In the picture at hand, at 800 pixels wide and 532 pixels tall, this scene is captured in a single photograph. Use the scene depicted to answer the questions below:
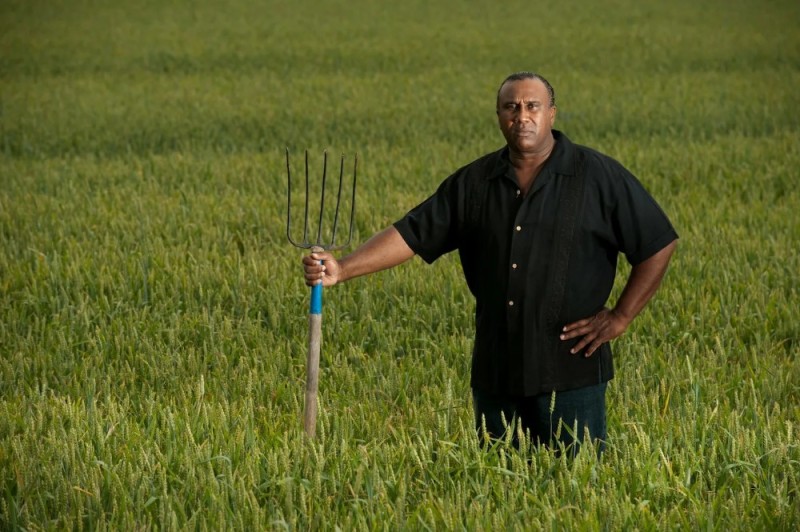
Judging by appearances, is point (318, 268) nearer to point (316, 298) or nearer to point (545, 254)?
point (316, 298)

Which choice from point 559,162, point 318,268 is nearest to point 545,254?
point 559,162

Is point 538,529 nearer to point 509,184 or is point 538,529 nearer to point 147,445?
point 509,184

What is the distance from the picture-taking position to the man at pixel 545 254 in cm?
404

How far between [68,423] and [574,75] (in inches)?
742

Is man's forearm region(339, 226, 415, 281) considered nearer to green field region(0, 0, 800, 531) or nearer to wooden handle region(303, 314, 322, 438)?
wooden handle region(303, 314, 322, 438)

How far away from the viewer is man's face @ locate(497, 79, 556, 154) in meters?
3.93

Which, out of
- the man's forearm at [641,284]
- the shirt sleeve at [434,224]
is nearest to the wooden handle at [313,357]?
the shirt sleeve at [434,224]

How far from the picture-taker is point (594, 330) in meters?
4.11

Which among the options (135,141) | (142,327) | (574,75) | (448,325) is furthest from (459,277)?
(574,75)

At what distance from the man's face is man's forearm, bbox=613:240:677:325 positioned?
0.54 m

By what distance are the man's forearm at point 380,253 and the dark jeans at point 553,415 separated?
0.52 metres

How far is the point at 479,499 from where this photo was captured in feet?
13.0

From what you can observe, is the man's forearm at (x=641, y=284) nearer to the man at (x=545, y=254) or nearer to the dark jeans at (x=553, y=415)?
the man at (x=545, y=254)

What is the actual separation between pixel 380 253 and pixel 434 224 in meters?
0.21
